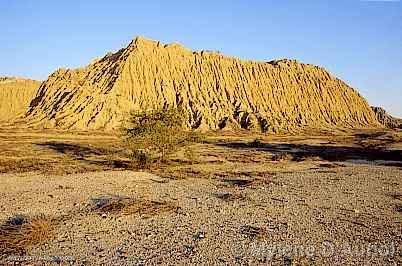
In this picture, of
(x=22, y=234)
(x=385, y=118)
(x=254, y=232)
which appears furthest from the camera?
(x=385, y=118)

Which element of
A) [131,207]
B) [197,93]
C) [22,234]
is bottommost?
[22,234]

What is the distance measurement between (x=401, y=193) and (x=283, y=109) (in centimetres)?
7403

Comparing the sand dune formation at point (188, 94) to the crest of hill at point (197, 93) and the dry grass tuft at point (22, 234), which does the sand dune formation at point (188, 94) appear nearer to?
the crest of hill at point (197, 93)

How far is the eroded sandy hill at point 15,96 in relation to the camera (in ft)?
278

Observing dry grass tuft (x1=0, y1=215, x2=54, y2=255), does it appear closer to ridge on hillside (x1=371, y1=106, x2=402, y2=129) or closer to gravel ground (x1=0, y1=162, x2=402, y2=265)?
gravel ground (x1=0, y1=162, x2=402, y2=265)

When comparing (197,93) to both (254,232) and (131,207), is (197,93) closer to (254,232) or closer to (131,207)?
(131,207)

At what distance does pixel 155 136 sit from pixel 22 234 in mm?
15235

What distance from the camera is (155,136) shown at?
24578 mm

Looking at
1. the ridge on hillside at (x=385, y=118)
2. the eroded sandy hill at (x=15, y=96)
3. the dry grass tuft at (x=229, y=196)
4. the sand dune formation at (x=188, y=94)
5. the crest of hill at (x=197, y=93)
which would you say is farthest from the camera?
the ridge on hillside at (x=385, y=118)

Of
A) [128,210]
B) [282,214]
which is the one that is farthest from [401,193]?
[128,210]

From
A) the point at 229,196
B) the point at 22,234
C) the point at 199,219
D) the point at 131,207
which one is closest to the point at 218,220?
the point at 199,219

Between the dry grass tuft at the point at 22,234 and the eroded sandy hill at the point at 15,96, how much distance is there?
76264 mm

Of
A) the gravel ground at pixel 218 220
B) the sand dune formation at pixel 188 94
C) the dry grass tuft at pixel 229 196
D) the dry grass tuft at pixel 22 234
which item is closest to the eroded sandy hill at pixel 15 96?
the sand dune formation at pixel 188 94

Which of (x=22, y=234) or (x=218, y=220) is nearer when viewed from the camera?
(x=22, y=234)
